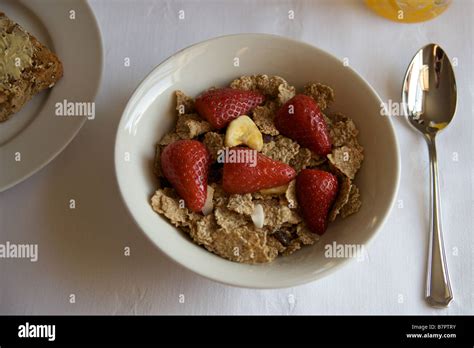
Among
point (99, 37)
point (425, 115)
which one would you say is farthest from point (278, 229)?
point (99, 37)

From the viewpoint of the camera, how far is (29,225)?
0.88 metres

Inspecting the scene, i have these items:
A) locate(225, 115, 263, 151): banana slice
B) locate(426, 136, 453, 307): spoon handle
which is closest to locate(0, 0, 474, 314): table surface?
locate(426, 136, 453, 307): spoon handle

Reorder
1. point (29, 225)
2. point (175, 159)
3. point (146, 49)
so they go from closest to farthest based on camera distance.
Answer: point (175, 159) < point (29, 225) < point (146, 49)

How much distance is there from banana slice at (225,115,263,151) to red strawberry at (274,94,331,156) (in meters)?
0.05

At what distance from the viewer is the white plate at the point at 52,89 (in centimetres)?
88

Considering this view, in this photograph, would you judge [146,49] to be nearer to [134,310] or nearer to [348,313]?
[134,310]

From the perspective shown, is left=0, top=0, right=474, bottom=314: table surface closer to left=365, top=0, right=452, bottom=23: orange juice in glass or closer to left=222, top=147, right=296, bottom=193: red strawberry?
left=365, top=0, right=452, bottom=23: orange juice in glass

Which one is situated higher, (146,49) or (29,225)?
(146,49)

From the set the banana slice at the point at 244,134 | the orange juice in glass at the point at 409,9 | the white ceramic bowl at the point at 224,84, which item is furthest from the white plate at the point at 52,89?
the orange juice in glass at the point at 409,9

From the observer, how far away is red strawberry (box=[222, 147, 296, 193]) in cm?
78

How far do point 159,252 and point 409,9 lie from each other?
2.18ft

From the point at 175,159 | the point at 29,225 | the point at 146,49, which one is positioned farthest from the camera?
the point at 146,49
